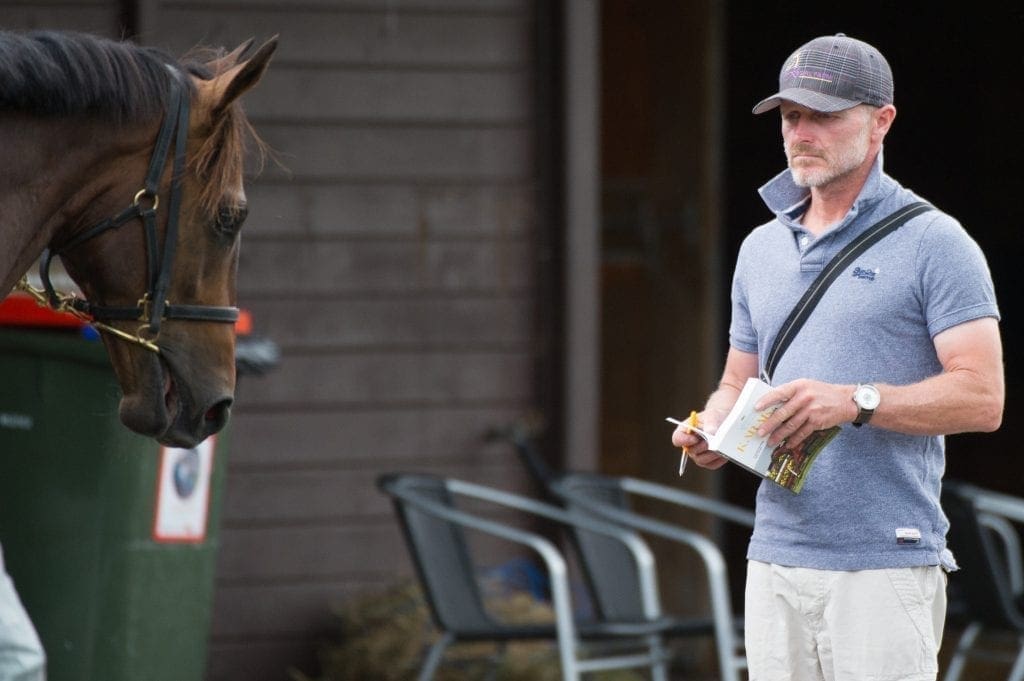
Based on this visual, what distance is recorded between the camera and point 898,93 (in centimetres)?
728

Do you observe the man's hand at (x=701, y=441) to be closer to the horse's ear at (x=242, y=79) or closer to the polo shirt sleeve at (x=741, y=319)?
the polo shirt sleeve at (x=741, y=319)

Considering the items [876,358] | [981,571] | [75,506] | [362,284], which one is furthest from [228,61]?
[981,571]

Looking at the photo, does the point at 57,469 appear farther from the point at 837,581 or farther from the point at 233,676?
the point at 837,581

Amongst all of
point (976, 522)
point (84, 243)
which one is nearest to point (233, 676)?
point (976, 522)

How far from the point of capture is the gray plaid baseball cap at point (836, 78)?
2654 millimetres

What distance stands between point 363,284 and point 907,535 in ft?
10.7

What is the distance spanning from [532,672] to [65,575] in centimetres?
164

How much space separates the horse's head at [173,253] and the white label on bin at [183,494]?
4.77ft

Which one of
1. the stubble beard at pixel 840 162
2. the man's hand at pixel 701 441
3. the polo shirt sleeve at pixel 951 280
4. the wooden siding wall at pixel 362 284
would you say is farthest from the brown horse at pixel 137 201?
the wooden siding wall at pixel 362 284

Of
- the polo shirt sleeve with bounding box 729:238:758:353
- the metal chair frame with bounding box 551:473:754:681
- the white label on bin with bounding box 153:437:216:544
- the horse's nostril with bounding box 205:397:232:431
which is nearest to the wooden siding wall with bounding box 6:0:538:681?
the metal chair frame with bounding box 551:473:754:681

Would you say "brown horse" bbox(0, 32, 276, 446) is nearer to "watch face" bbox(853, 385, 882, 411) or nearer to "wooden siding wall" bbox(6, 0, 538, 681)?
"watch face" bbox(853, 385, 882, 411)

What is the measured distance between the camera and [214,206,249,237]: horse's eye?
2818mm

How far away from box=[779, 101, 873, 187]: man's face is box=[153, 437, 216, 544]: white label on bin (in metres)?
2.12

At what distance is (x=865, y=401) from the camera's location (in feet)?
8.23
